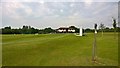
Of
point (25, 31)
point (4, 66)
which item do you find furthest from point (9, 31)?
point (4, 66)

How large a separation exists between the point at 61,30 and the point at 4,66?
134578 mm

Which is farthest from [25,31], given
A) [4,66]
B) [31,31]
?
[4,66]

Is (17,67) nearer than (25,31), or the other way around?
(17,67)

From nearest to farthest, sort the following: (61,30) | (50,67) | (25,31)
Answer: (50,67)
(25,31)
(61,30)

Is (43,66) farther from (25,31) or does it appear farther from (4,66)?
(25,31)

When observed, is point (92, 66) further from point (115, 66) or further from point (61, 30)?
point (61, 30)

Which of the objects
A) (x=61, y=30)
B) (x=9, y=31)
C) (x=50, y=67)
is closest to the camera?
(x=50, y=67)

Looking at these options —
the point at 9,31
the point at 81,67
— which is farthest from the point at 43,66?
the point at 9,31

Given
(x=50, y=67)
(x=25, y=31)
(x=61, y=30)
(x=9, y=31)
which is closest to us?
(x=50, y=67)

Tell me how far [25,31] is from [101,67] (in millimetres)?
112899

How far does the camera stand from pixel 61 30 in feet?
478

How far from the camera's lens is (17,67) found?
11109mm

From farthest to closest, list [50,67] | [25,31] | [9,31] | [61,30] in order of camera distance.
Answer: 1. [61,30]
2. [25,31]
3. [9,31]
4. [50,67]

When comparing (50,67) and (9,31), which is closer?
(50,67)
